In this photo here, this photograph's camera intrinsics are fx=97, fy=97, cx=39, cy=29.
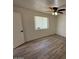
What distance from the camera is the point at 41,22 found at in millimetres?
8914

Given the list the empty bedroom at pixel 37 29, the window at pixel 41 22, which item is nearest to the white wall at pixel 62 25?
the empty bedroom at pixel 37 29

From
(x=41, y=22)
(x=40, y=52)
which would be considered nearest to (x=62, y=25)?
(x=41, y=22)

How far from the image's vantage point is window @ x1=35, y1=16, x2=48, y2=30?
8.06 meters

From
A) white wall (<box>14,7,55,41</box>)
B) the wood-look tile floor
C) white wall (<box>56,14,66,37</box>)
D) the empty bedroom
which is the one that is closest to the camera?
the wood-look tile floor

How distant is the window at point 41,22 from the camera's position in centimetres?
806

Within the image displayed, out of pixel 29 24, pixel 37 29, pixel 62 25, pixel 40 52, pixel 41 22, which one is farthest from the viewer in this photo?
pixel 62 25

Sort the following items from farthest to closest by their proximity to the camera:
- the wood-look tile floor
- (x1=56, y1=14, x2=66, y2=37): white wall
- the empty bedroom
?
1. (x1=56, y1=14, x2=66, y2=37): white wall
2. the empty bedroom
3. the wood-look tile floor

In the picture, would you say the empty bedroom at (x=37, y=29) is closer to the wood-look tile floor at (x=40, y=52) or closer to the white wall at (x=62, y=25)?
the wood-look tile floor at (x=40, y=52)

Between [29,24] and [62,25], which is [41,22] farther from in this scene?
[62,25]

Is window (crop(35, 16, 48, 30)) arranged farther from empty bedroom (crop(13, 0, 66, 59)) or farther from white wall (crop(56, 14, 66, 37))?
white wall (crop(56, 14, 66, 37))

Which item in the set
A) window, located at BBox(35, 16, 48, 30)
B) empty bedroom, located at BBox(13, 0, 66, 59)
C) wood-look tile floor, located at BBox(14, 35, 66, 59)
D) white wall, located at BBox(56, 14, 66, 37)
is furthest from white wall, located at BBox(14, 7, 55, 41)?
white wall, located at BBox(56, 14, 66, 37)

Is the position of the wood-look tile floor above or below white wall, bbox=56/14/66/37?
below
